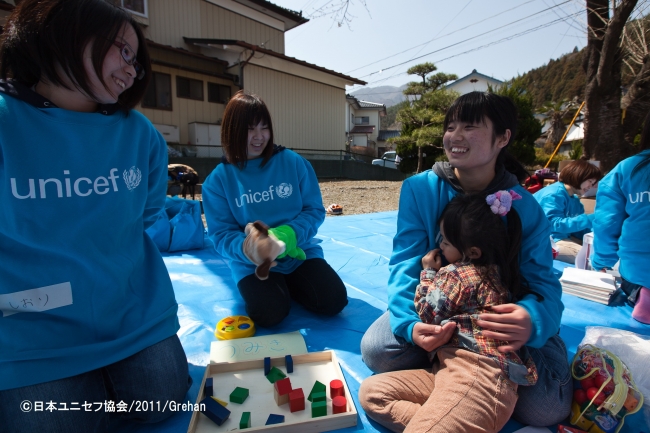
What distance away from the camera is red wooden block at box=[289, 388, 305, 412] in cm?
126

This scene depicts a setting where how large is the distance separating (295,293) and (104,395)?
1.17m

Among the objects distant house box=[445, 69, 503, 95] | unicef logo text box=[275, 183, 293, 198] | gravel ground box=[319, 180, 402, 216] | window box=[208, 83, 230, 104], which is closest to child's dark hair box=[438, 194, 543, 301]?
unicef logo text box=[275, 183, 293, 198]

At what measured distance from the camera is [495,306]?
121 centimetres

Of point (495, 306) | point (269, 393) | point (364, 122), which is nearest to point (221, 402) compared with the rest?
point (269, 393)

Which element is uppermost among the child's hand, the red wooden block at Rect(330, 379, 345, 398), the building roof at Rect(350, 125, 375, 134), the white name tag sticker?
the building roof at Rect(350, 125, 375, 134)

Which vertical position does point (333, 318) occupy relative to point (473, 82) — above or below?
below

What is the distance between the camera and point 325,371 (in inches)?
59.1

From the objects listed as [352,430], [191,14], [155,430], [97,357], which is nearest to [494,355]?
[352,430]

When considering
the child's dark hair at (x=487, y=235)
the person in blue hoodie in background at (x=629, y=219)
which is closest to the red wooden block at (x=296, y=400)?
the child's dark hair at (x=487, y=235)

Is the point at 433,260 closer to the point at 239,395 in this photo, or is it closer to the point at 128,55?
the point at 239,395

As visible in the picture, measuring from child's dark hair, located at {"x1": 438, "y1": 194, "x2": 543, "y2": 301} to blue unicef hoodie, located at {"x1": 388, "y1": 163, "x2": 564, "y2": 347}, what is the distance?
2.5 inches

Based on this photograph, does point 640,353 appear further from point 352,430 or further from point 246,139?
point 246,139

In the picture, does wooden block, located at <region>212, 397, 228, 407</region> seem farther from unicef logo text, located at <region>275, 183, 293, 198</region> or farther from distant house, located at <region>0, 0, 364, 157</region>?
distant house, located at <region>0, 0, 364, 157</region>

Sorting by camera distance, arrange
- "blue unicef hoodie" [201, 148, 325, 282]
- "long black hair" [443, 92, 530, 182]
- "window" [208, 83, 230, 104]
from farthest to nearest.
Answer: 1. "window" [208, 83, 230, 104]
2. "blue unicef hoodie" [201, 148, 325, 282]
3. "long black hair" [443, 92, 530, 182]
